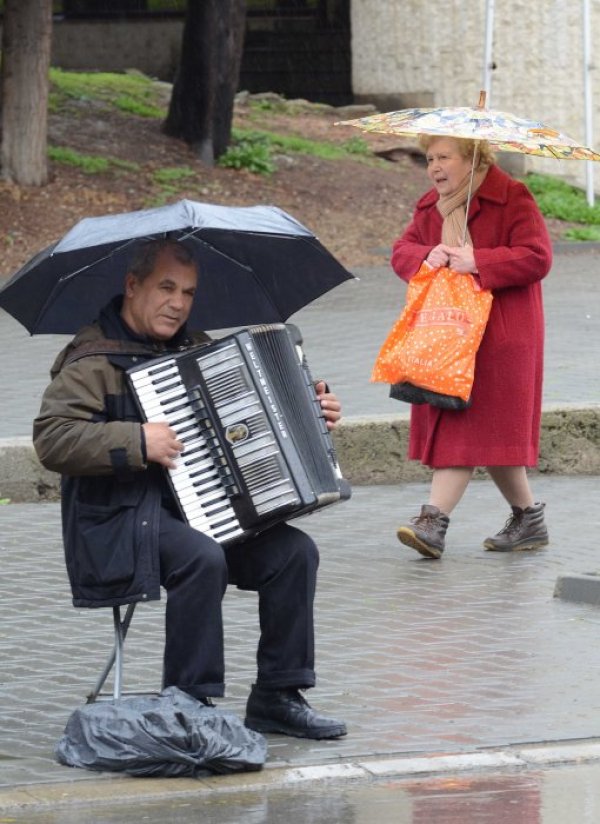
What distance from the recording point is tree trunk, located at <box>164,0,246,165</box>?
63.5 feet

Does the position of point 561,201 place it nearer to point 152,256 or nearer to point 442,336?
point 442,336

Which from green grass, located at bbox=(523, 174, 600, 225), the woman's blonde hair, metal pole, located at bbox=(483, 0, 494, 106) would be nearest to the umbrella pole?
the woman's blonde hair

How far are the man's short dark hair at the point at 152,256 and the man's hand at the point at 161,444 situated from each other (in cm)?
54

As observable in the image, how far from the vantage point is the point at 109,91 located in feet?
72.4

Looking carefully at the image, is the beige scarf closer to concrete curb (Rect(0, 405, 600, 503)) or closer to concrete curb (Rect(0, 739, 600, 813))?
concrete curb (Rect(0, 405, 600, 503))

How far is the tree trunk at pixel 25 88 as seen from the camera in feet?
57.4

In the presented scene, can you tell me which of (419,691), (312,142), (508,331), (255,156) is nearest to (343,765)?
(419,691)

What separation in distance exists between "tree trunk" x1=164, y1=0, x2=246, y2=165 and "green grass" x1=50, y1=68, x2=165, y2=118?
1406mm

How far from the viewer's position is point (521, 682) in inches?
248

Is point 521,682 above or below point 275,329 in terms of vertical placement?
below

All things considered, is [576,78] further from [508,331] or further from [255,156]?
[508,331]

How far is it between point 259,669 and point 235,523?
0.57 m

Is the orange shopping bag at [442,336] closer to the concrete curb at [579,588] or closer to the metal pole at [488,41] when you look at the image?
the concrete curb at [579,588]

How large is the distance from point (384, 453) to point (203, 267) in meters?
4.37
